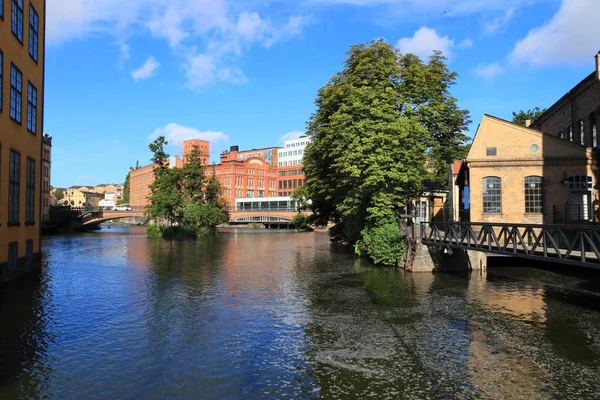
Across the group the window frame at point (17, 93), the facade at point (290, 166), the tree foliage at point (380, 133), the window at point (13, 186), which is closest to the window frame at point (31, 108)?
the window frame at point (17, 93)

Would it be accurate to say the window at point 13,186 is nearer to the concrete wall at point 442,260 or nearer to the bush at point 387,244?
the bush at point 387,244

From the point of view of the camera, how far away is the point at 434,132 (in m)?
40.8

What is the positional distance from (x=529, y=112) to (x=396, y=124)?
52043 mm

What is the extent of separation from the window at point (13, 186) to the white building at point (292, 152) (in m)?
124

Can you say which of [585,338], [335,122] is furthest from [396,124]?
[585,338]

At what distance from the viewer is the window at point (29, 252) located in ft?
89.0

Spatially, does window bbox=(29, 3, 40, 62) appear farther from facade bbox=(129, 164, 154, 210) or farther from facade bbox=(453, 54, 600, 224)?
facade bbox=(129, 164, 154, 210)

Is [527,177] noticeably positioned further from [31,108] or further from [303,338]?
[31,108]

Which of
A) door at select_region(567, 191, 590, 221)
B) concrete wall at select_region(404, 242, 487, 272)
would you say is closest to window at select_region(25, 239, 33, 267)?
concrete wall at select_region(404, 242, 487, 272)

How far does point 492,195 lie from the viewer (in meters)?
33.5

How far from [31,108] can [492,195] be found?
30.4m

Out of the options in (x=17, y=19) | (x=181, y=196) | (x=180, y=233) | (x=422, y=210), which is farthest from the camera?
(x=181, y=196)

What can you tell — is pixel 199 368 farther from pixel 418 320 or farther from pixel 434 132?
pixel 434 132

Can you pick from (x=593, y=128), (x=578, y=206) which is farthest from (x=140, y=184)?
(x=578, y=206)
